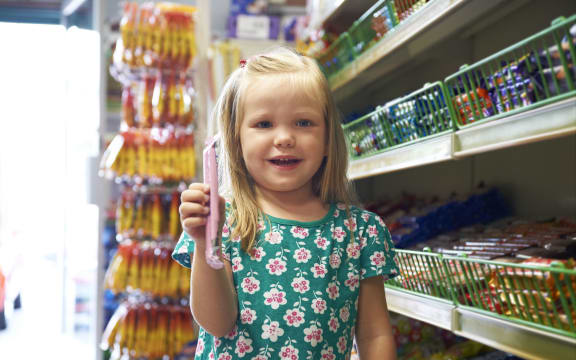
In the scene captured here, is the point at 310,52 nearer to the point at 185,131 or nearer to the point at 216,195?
the point at 185,131

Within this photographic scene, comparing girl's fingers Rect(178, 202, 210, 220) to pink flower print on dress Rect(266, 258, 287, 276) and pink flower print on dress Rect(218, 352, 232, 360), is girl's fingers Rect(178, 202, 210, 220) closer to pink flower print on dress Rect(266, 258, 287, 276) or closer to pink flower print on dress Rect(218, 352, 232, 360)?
pink flower print on dress Rect(266, 258, 287, 276)

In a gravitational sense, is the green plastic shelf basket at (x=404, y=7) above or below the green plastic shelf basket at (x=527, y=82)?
above

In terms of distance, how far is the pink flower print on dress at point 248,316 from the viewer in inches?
46.6

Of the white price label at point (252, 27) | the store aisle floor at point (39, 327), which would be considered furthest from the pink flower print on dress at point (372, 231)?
the store aisle floor at point (39, 327)

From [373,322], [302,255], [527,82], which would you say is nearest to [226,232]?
[302,255]

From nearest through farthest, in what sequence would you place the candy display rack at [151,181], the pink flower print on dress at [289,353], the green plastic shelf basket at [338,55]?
the pink flower print on dress at [289,353]
the green plastic shelf basket at [338,55]
the candy display rack at [151,181]

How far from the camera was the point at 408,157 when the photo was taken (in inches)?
64.0

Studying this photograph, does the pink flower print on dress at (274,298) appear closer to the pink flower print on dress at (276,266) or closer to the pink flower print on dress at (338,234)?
the pink flower print on dress at (276,266)

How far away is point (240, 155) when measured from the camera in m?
1.34

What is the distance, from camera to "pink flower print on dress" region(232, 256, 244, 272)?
1.21m

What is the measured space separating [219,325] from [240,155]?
1.36 feet

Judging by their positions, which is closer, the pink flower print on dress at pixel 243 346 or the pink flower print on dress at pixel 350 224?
the pink flower print on dress at pixel 243 346

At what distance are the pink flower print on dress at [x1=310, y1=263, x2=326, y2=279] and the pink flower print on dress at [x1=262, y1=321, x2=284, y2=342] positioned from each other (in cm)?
13

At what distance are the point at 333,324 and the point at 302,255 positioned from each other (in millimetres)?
166
